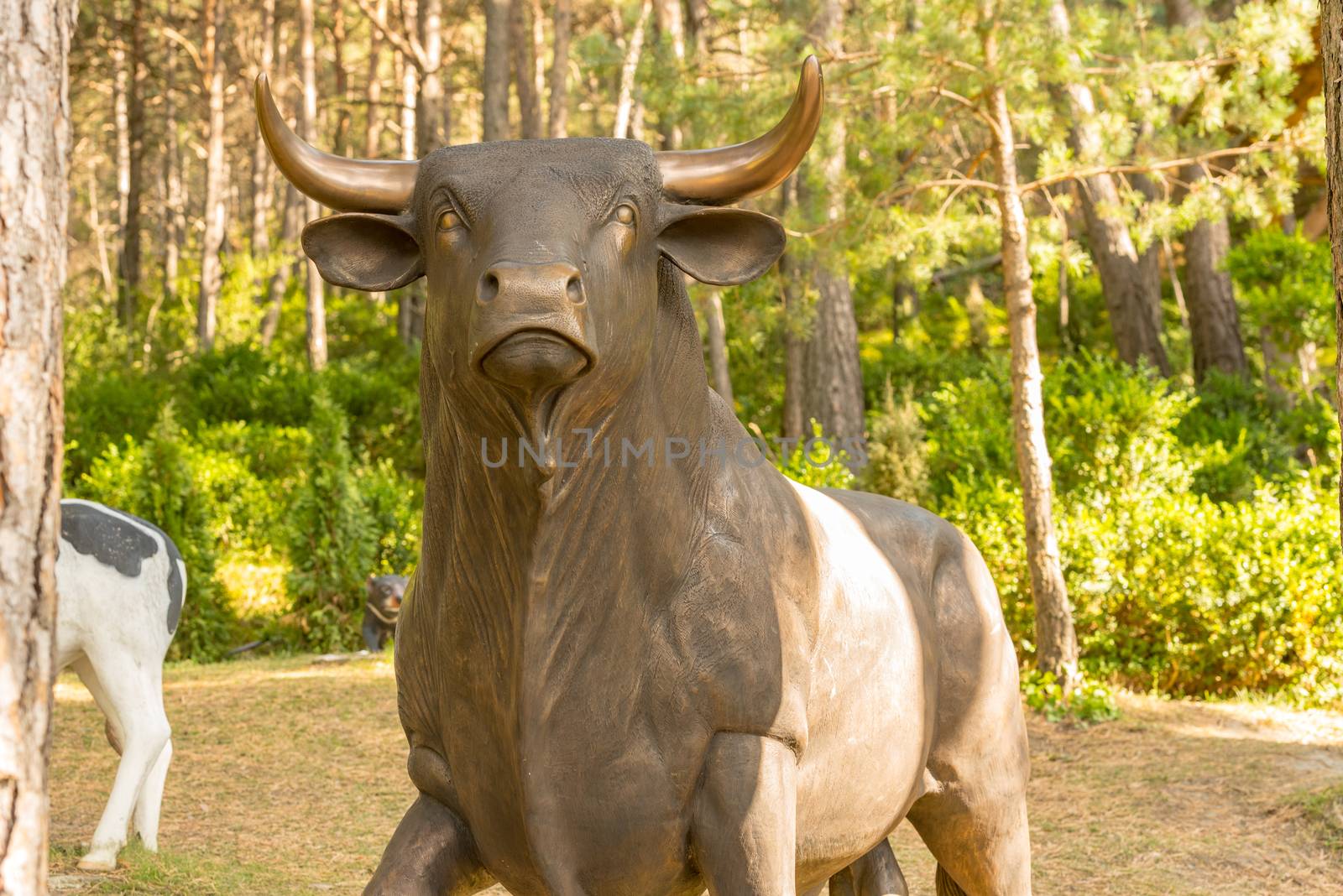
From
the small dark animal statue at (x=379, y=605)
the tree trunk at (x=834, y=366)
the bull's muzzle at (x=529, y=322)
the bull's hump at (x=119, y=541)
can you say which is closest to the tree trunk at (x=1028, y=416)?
the tree trunk at (x=834, y=366)

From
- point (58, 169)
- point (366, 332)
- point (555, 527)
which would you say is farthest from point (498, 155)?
point (366, 332)

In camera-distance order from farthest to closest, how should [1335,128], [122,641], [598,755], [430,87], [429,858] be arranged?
[430,87] < [122,641] < [1335,128] < [429,858] < [598,755]

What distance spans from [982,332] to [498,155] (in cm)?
1829

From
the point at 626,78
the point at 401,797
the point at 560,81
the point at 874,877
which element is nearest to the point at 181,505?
the point at 401,797

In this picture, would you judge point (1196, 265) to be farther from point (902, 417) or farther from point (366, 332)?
point (366, 332)

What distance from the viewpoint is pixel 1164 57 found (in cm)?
836

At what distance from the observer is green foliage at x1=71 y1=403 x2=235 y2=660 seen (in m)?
11.2

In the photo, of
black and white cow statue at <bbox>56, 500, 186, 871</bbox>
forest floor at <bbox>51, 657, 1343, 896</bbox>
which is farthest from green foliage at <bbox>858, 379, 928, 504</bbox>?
black and white cow statue at <bbox>56, 500, 186, 871</bbox>

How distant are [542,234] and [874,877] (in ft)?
7.49

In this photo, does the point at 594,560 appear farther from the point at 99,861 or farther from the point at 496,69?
the point at 496,69

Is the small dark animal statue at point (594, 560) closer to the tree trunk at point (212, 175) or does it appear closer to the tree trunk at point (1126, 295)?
the tree trunk at point (1126, 295)

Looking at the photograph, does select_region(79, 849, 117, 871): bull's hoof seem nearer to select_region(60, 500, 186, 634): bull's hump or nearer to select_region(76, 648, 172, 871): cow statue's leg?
select_region(76, 648, 172, 871): cow statue's leg

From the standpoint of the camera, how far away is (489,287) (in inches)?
85.7

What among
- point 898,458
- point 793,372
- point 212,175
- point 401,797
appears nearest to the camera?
point 401,797
